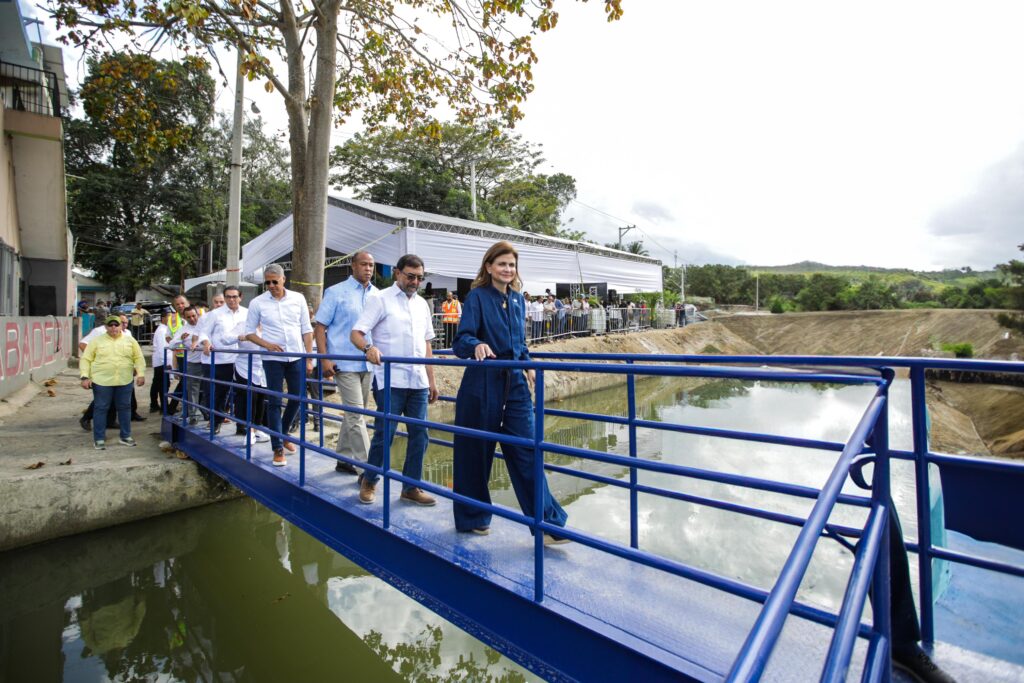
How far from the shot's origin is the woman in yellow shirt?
6.21 m

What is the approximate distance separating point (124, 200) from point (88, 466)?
2505 cm

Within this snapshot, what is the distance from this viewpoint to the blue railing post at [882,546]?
1435 mm

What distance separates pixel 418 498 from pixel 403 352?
916 mm

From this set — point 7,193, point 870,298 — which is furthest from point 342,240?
point 870,298

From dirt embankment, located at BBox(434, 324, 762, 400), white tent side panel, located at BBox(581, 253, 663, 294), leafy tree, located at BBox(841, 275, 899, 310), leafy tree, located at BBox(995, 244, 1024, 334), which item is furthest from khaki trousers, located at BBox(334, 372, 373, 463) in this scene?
leafy tree, located at BBox(841, 275, 899, 310)

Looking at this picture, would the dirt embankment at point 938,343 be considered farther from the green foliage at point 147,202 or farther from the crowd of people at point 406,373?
the green foliage at point 147,202

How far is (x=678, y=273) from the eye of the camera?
67.3 m

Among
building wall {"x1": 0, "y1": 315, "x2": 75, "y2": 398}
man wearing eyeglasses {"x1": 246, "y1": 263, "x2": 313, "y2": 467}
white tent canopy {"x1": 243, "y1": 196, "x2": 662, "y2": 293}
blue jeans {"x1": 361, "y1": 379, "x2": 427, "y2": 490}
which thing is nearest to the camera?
blue jeans {"x1": 361, "y1": 379, "x2": 427, "y2": 490}

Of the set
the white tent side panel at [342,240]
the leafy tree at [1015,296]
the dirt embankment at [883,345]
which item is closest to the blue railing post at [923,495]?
the dirt embankment at [883,345]

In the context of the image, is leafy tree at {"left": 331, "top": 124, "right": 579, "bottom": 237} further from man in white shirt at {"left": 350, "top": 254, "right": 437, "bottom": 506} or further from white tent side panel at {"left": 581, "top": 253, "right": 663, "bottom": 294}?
man in white shirt at {"left": 350, "top": 254, "right": 437, "bottom": 506}

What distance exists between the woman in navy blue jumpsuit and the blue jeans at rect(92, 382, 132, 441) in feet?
17.4

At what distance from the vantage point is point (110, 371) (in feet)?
20.5

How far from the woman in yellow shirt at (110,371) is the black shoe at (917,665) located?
701cm

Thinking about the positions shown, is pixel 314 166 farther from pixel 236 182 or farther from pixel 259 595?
pixel 259 595
